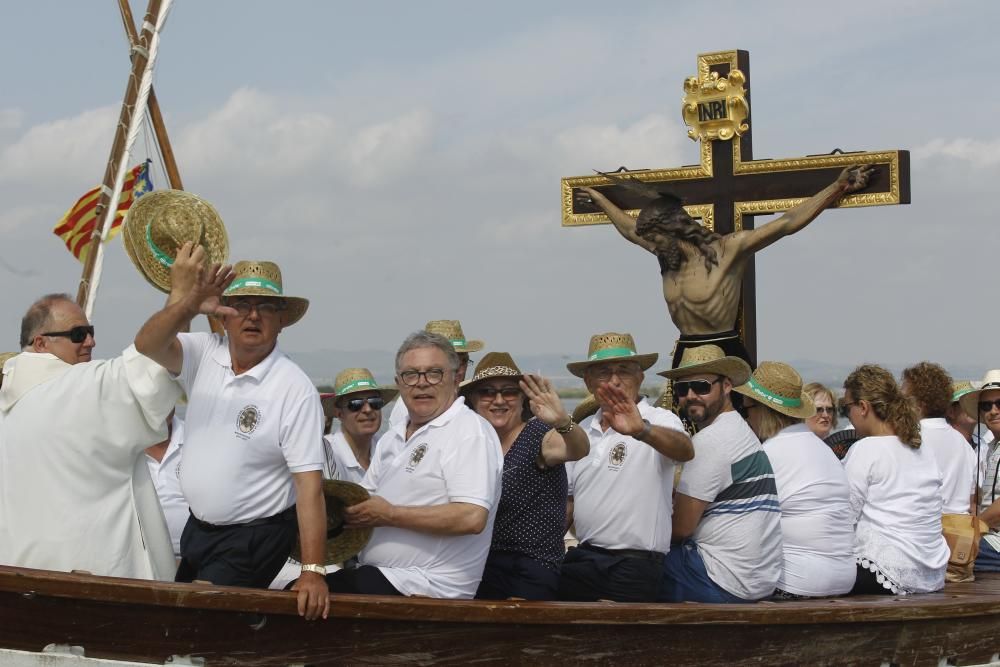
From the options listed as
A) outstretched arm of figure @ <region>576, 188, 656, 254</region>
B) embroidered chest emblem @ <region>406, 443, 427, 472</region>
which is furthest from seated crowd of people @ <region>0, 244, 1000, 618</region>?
outstretched arm of figure @ <region>576, 188, 656, 254</region>

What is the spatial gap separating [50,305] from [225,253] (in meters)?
0.76

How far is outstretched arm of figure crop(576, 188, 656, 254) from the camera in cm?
841

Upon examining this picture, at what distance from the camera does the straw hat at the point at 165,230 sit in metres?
4.90

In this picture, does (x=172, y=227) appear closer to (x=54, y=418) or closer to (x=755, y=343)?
(x=54, y=418)

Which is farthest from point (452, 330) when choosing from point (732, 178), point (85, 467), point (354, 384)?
point (85, 467)

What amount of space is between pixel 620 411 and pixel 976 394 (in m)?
3.87

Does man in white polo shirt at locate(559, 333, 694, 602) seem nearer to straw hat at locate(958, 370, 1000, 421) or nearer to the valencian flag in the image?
straw hat at locate(958, 370, 1000, 421)

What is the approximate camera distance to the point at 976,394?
8.10 metres

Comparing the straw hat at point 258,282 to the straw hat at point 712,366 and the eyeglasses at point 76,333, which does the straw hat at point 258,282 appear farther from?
the straw hat at point 712,366

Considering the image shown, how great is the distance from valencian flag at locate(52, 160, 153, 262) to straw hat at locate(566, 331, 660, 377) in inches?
231

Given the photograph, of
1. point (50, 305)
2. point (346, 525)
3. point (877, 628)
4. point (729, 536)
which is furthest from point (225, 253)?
point (877, 628)

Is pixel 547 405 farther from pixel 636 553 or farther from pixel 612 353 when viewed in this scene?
pixel 636 553

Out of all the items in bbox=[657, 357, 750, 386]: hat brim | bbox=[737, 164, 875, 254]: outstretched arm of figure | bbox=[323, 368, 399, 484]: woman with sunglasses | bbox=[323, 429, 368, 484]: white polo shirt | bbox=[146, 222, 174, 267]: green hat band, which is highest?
bbox=[737, 164, 875, 254]: outstretched arm of figure

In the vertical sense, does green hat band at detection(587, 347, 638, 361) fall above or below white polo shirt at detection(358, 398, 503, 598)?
above
